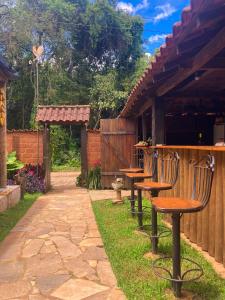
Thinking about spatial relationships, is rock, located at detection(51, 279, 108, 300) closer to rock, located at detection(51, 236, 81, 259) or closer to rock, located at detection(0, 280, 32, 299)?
rock, located at detection(0, 280, 32, 299)

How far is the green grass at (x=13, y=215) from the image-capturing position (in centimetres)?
586

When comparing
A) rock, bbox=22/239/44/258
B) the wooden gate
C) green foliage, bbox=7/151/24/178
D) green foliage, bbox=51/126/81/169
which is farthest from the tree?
rock, bbox=22/239/44/258

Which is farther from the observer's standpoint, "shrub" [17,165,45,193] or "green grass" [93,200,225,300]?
"shrub" [17,165,45,193]

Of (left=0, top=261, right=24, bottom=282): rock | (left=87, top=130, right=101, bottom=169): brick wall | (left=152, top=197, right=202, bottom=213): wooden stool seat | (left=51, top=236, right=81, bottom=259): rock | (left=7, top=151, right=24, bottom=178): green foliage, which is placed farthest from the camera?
(left=87, top=130, right=101, bottom=169): brick wall

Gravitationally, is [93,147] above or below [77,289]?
above

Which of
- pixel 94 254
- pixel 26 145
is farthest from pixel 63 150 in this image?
pixel 94 254

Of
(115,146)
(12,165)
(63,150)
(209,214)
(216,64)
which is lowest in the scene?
(209,214)

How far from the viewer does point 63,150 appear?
66.7ft

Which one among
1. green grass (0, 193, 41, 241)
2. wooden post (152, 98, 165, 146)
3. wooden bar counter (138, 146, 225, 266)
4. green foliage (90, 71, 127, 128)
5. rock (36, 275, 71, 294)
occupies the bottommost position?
green grass (0, 193, 41, 241)

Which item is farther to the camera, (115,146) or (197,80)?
(115,146)

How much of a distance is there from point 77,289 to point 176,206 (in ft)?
3.97

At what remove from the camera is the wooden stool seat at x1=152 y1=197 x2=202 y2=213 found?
290cm

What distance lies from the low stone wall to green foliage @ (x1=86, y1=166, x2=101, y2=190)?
288cm

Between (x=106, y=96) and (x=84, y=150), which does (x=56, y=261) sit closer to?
(x=84, y=150)
